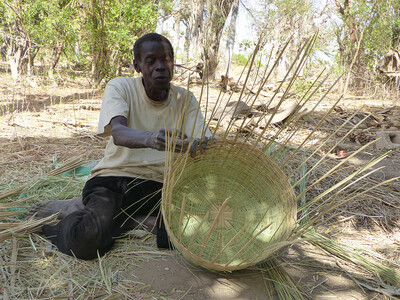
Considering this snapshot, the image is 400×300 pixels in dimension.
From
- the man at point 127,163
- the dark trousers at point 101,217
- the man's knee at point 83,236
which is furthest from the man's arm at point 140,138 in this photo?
the man's knee at point 83,236

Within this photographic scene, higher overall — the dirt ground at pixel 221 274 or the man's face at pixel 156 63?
the man's face at pixel 156 63

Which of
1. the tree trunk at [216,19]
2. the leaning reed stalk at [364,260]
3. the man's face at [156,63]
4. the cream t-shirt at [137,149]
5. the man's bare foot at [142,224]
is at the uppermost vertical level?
the tree trunk at [216,19]

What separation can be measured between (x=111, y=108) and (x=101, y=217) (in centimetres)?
51

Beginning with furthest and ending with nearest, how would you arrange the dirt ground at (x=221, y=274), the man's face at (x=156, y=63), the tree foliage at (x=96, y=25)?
the tree foliage at (x=96, y=25), the man's face at (x=156, y=63), the dirt ground at (x=221, y=274)

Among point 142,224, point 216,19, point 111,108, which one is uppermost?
point 216,19

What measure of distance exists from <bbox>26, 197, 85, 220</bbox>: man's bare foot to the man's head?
29.6 inches

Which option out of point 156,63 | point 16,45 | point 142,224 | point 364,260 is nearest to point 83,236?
point 142,224

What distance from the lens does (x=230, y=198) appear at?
6.03 ft

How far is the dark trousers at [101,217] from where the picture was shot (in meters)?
1.52

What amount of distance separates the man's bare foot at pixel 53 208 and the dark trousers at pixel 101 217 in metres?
0.12

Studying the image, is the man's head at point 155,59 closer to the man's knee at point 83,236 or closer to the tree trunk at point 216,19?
the man's knee at point 83,236

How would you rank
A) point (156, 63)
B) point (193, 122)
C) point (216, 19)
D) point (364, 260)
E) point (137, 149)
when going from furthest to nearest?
1. point (216, 19)
2. point (193, 122)
3. point (137, 149)
4. point (156, 63)
5. point (364, 260)

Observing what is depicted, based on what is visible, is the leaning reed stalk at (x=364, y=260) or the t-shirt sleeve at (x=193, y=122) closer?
the leaning reed stalk at (x=364, y=260)

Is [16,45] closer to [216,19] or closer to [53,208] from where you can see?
[216,19]
